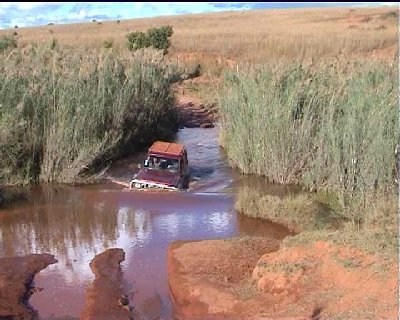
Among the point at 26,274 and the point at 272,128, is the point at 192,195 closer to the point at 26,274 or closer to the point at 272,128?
the point at 272,128

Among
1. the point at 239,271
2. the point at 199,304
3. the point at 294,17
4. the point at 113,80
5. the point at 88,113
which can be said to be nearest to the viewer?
the point at 199,304

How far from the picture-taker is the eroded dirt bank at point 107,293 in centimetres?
837

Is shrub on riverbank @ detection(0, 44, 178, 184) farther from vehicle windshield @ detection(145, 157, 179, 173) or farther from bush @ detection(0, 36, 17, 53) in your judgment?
bush @ detection(0, 36, 17, 53)

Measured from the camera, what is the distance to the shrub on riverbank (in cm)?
1555

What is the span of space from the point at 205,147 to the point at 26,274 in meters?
11.5

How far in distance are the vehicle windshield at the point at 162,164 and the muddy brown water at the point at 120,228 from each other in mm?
738

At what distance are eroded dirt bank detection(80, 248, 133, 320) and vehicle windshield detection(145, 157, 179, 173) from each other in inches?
182

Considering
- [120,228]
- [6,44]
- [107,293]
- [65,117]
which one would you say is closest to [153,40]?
[6,44]

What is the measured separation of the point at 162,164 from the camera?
1511cm

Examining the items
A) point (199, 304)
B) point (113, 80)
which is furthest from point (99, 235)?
point (113, 80)

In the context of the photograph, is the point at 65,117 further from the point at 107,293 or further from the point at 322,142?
the point at 107,293

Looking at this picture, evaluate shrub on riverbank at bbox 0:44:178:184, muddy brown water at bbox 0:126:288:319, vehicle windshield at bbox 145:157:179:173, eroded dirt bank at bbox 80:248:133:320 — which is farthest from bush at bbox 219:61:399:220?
eroded dirt bank at bbox 80:248:133:320

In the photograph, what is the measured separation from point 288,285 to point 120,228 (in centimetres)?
488

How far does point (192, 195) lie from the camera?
14703 mm
